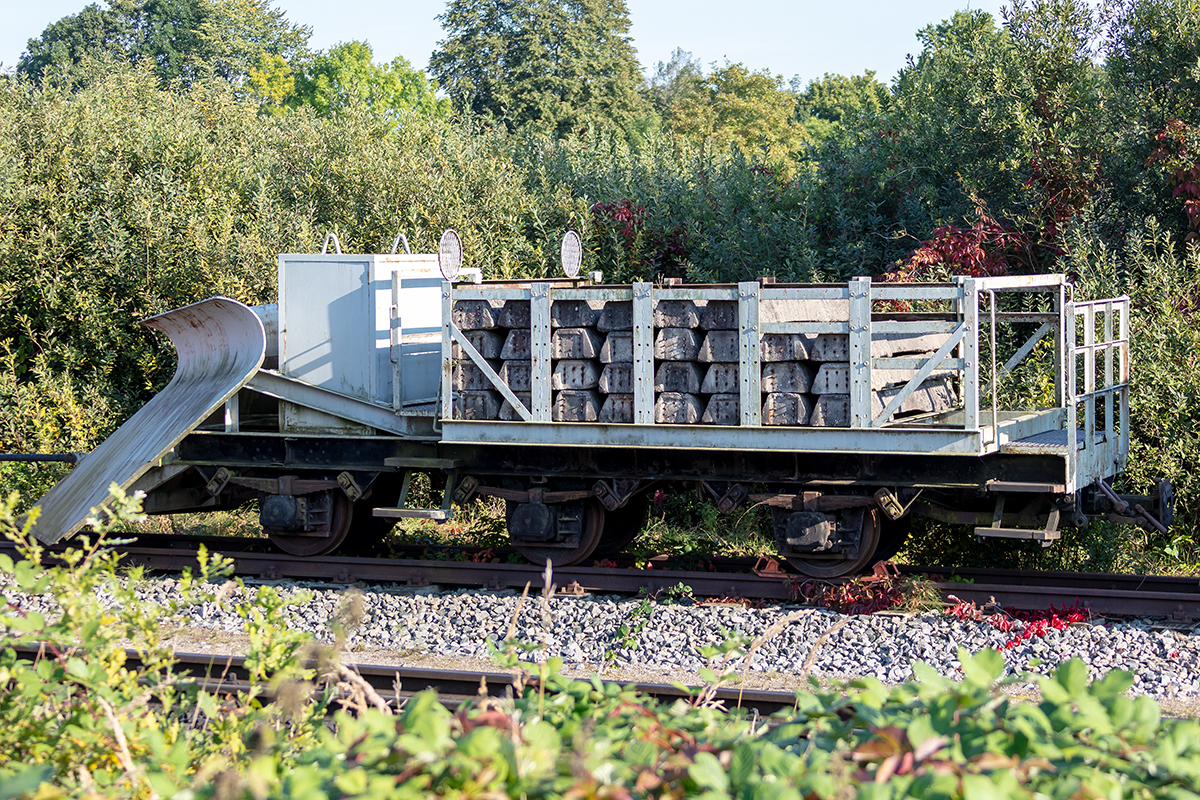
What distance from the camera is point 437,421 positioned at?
9.84m

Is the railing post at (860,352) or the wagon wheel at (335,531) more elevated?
the railing post at (860,352)

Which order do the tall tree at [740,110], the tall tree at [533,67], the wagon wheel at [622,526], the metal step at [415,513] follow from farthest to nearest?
the tall tree at [740,110]
the tall tree at [533,67]
the wagon wheel at [622,526]
the metal step at [415,513]

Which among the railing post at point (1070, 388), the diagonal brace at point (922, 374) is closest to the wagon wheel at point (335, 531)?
the diagonal brace at point (922, 374)

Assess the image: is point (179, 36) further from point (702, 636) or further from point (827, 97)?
point (702, 636)

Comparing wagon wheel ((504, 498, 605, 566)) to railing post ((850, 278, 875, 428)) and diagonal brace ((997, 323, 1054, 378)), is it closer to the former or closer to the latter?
railing post ((850, 278, 875, 428))

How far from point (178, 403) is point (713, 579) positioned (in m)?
5.17

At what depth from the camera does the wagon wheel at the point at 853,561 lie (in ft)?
29.9

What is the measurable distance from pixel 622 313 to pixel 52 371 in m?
10.2

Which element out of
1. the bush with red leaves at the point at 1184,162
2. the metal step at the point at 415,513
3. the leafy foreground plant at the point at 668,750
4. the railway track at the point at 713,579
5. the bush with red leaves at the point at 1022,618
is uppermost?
the bush with red leaves at the point at 1184,162

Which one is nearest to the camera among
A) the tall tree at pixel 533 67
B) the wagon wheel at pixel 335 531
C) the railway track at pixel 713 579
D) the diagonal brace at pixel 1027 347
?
the railway track at pixel 713 579

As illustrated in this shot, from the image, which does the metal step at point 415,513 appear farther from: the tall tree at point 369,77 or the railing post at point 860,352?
the tall tree at point 369,77

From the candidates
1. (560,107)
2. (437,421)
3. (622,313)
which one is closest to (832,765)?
(622,313)

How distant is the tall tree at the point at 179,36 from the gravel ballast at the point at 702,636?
189ft

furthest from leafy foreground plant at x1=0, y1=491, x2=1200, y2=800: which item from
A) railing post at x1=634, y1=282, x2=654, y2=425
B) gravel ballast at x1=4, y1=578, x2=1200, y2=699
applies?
railing post at x1=634, y1=282, x2=654, y2=425
